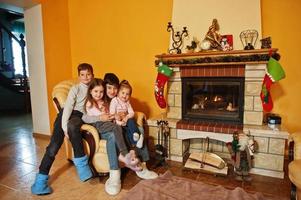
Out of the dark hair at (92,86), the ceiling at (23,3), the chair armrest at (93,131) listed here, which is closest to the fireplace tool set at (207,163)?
the chair armrest at (93,131)

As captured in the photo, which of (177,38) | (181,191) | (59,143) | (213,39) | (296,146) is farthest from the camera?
(177,38)

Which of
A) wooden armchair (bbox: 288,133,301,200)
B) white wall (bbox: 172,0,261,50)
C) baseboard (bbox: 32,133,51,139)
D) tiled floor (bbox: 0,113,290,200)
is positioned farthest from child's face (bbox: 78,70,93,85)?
wooden armchair (bbox: 288,133,301,200)

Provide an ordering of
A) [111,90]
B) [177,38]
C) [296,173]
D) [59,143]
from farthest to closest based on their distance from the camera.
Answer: [177,38]
[111,90]
[59,143]
[296,173]

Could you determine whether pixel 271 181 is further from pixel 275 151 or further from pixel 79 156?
pixel 79 156

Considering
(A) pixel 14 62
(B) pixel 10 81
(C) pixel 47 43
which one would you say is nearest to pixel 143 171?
(C) pixel 47 43

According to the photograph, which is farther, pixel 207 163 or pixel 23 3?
pixel 23 3

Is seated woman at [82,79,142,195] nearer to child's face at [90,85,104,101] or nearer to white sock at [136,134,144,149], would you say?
child's face at [90,85,104,101]

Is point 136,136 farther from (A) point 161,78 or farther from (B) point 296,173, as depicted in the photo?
(B) point 296,173

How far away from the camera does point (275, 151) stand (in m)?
1.92

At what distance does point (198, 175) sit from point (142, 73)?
1467 mm

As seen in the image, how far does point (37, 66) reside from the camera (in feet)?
10.0

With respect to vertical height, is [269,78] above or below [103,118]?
above

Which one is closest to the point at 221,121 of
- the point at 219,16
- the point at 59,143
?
the point at 219,16

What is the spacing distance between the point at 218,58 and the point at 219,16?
0.55m
